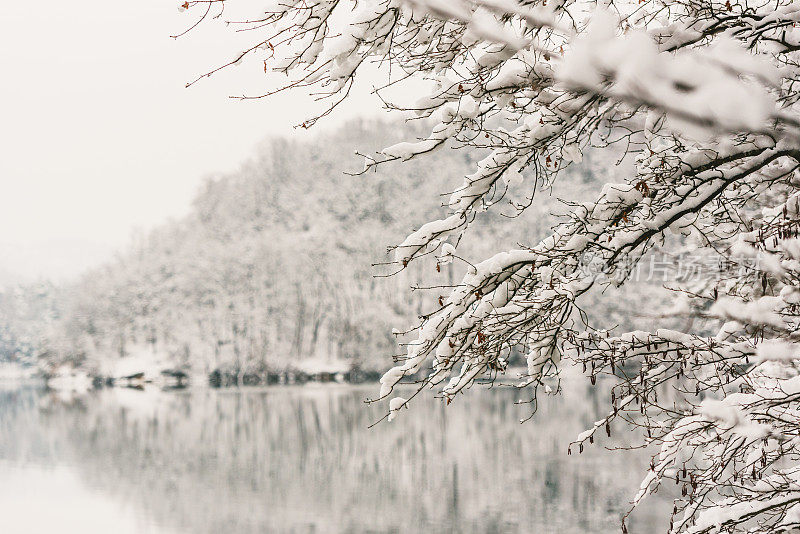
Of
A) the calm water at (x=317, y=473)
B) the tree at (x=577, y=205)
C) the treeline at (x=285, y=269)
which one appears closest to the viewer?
the tree at (x=577, y=205)

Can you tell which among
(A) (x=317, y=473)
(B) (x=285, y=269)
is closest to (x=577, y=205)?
(A) (x=317, y=473)

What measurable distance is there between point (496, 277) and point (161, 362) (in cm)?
4080

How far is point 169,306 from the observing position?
42.8 m

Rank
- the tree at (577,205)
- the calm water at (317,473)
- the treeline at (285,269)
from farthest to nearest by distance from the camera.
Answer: the treeline at (285,269) → the calm water at (317,473) → the tree at (577,205)

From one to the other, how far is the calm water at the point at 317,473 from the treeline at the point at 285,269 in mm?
13134

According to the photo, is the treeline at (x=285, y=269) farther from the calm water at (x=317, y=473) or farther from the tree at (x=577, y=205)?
the tree at (x=577, y=205)

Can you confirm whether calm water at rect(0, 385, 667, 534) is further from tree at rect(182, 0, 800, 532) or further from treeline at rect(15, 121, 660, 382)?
treeline at rect(15, 121, 660, 382)

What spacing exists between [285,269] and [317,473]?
25.2 meters

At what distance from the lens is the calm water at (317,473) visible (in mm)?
12117

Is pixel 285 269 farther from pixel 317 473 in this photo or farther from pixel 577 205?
pixel 577 205

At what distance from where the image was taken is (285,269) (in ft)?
131

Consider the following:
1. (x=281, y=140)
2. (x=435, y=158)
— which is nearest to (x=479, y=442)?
(x=435, y=158)

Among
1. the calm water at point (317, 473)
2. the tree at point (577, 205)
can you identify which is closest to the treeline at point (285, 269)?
the calm water at point (317, 473)

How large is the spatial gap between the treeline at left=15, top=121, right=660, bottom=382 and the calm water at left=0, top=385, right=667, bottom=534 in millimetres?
13134
